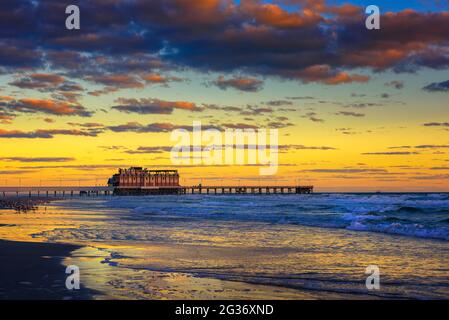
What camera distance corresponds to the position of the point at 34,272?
12.7 m

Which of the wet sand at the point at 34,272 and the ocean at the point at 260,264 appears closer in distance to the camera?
the wet sand at the point at 34,272

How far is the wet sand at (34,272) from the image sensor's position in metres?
10.1

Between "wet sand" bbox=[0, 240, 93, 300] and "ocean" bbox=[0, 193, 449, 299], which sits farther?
"ocean" bbox=[0, 193, 449, 299]

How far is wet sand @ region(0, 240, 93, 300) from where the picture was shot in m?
10.1

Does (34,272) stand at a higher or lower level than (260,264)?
higher

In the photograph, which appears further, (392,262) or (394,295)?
(392,262)

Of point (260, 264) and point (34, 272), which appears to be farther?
point (260, 264)

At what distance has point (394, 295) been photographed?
1054cm
